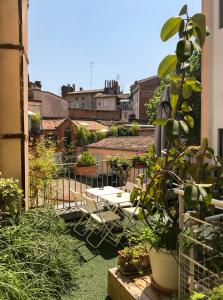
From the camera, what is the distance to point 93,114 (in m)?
31.8

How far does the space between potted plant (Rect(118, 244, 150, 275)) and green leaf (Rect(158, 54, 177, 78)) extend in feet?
6.77

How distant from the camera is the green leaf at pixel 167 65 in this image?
110 inches

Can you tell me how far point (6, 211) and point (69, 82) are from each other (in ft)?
145

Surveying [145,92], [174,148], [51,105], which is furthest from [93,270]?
[145,92]

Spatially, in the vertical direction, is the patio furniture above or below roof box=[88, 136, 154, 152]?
below

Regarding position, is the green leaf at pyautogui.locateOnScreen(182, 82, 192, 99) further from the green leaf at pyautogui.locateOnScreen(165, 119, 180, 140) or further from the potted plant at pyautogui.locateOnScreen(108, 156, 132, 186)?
the potted plant at pyautogui.locateOnScreen(108, 156, 132, 186)

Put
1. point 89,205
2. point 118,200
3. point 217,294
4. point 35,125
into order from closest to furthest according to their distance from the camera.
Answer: point 217,294, point 118,200, point 89,205, point 35,125

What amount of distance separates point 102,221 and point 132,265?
5.25ft

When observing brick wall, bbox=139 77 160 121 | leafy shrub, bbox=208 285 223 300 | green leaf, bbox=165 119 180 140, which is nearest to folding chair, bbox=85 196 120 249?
green leaf, bbox=165 119 180 140

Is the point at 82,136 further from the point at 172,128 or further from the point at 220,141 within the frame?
the point at 172,128

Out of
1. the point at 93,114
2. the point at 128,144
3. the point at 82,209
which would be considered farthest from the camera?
the point at 93,114

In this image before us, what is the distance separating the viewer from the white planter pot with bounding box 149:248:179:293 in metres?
3.11

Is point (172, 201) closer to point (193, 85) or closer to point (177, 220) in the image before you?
point (177, 220)

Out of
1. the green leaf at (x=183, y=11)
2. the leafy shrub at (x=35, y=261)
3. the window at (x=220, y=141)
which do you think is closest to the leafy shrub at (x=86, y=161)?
the leafy shrub at (x=35, y=261)
